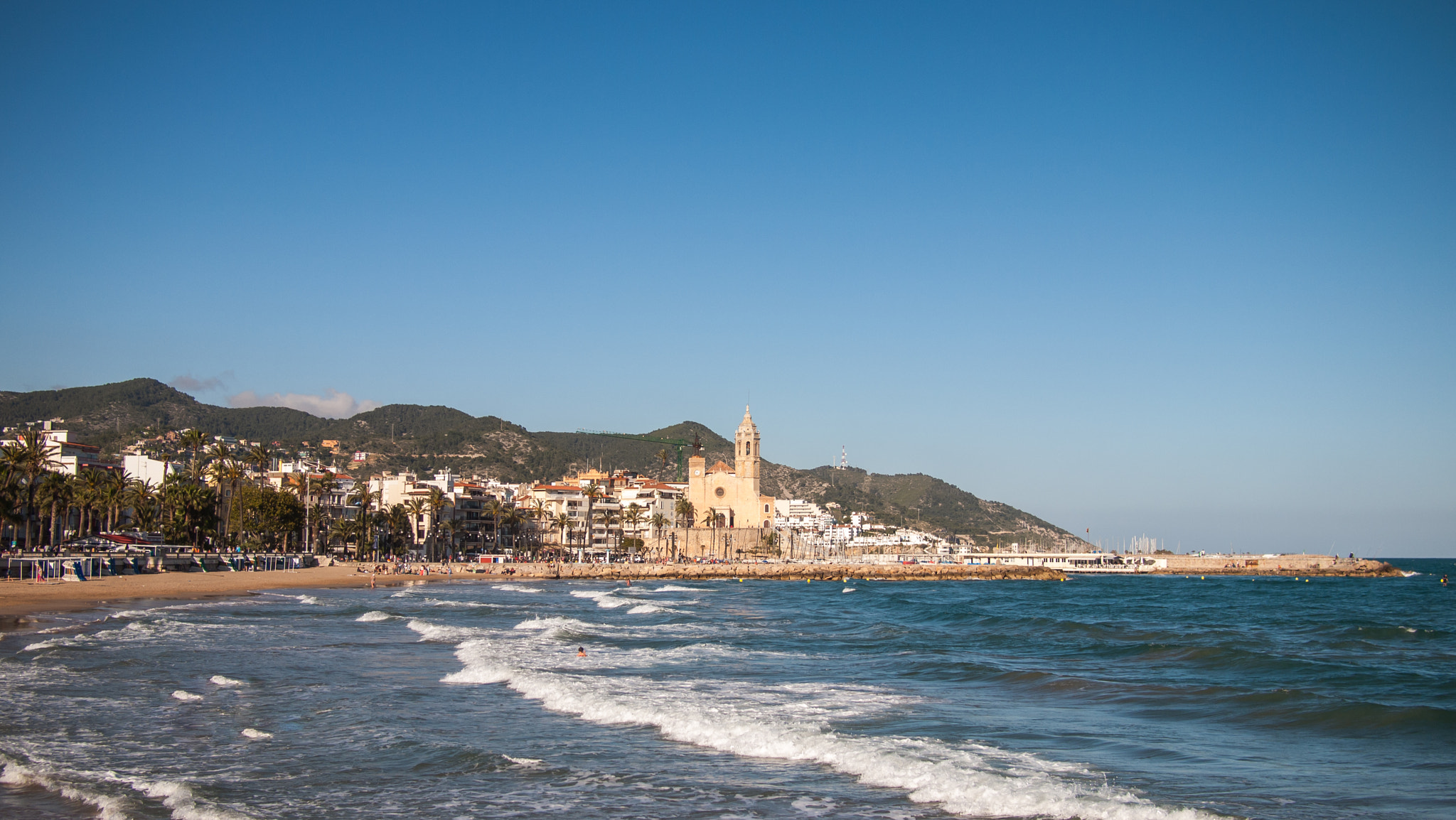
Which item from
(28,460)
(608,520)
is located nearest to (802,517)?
(608,520)

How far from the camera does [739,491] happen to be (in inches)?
4882

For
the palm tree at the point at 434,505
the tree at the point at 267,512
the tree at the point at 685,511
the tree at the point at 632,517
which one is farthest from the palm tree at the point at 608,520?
the tree at the point at 267,512

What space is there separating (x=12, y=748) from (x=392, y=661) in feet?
33.5

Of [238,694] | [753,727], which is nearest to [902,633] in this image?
[753,727]

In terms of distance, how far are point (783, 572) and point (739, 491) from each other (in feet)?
98.3

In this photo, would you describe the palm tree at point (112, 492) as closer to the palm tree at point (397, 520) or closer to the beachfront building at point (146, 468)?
the beachfront building at point (146, 468)

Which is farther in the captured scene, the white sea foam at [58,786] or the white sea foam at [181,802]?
the white sea foam at [58,786]

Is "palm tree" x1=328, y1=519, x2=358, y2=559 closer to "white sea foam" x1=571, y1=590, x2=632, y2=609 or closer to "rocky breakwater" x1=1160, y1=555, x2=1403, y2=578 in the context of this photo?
"white sea foam" x1=571, y1=590, x2=632, y2=609

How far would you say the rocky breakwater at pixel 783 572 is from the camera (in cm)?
8144

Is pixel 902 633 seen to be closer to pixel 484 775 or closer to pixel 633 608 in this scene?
pixel 633 608

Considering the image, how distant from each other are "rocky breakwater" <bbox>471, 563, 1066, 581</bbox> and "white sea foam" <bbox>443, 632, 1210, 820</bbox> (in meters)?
58.9

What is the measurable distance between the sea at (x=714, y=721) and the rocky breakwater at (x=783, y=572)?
48010 millimetres

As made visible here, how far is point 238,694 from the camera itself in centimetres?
1770

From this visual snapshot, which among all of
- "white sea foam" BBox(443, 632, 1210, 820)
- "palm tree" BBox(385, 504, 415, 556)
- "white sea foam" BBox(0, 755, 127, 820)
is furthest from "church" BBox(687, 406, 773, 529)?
"white sea foam" BBox(0, 755, 127, 820)
